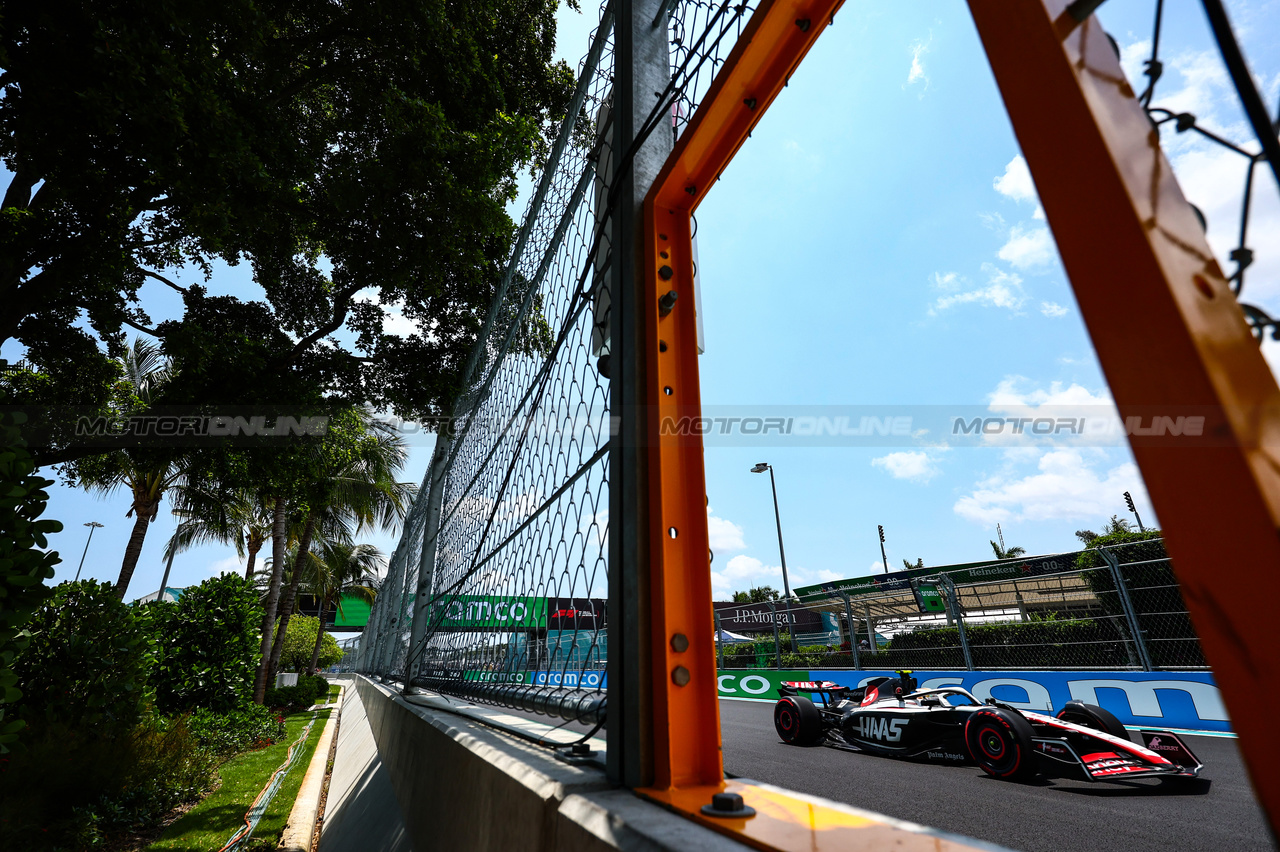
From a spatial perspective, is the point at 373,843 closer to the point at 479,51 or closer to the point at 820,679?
the point at 479,51

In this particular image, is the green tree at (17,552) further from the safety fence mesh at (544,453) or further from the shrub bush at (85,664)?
the shrub bush at (85,664)

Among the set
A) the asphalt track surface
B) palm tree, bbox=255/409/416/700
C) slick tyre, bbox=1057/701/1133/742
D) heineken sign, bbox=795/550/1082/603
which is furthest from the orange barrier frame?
Answer: palm tree, bbox=255/409/416/700

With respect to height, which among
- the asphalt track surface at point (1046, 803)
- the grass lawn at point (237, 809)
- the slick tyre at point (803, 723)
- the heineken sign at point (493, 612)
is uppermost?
the heineken sign at point (493, 612)

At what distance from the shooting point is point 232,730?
Answer: 9586mm

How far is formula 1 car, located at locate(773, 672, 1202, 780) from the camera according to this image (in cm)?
392

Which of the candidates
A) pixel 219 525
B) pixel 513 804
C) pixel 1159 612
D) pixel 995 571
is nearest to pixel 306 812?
pixel 513 804

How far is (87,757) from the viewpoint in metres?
5.15

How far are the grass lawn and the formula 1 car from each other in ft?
16.3

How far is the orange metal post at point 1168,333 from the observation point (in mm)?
438

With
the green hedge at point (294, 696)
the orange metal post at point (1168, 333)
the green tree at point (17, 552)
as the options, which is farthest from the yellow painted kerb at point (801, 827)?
the green hedge at point (294, 696)

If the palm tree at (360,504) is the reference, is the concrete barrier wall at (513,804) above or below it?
below

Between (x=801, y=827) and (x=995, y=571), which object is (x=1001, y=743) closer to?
(x=801, y=827)

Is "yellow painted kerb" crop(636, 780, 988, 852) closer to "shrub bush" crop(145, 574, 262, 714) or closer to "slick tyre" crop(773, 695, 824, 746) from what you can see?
"slick tyre" crop(773, 695, 824, 746)

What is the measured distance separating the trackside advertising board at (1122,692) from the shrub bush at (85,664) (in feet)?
32.5
